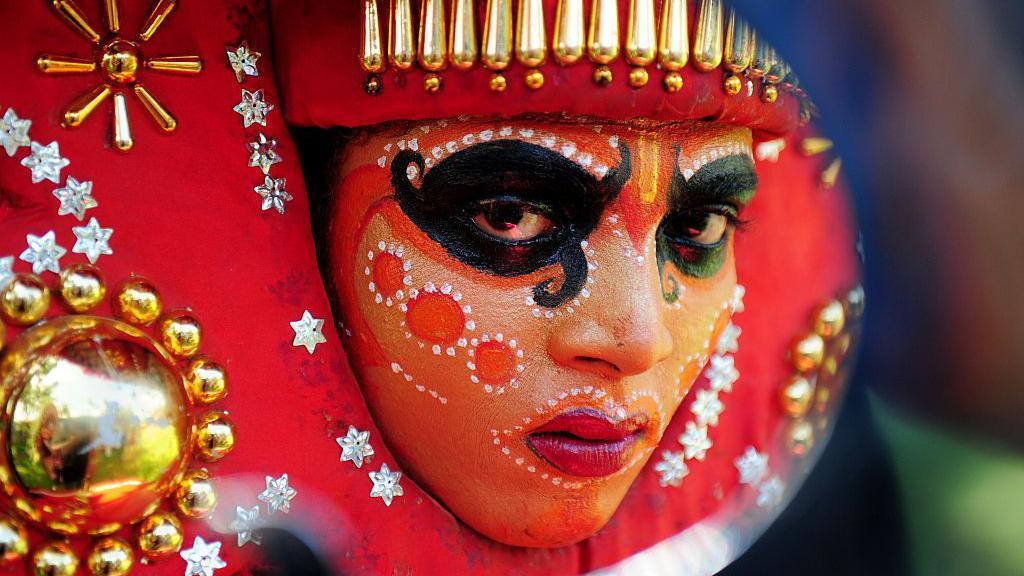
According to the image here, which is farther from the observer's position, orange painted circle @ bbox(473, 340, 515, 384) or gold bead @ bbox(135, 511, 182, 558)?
orange painted circle @ bbox(473, 340, 515, 384)

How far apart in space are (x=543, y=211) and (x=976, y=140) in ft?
1.92

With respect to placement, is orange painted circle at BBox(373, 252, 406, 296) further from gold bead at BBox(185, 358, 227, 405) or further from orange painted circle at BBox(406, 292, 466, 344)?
gold bead at BBox(185, 358, 227, 405)

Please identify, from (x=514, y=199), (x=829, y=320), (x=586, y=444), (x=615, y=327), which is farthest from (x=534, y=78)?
(x=829, y=320)

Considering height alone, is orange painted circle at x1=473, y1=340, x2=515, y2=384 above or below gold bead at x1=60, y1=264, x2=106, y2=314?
below

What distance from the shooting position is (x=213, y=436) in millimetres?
1056

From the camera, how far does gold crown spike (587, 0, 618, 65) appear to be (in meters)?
1.00

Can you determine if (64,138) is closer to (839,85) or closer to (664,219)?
(664,219)

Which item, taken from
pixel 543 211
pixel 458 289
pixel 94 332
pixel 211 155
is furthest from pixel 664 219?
pixel 94 332

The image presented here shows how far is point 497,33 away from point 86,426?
0.55m

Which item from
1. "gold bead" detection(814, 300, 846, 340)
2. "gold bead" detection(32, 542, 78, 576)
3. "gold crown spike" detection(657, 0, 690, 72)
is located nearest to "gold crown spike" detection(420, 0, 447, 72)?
"gold crown spike" detection(657, 0, 690, 72)

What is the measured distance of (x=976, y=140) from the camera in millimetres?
572

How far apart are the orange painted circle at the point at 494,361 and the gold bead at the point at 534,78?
11.3 inches

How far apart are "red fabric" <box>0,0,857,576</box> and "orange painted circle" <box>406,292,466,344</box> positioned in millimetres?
115

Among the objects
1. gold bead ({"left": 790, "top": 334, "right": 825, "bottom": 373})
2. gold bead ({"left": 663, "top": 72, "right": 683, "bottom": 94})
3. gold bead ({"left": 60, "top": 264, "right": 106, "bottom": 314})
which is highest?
gold bead ({"left": 663, "top": 72, "right": 683, "bottom": 94})
